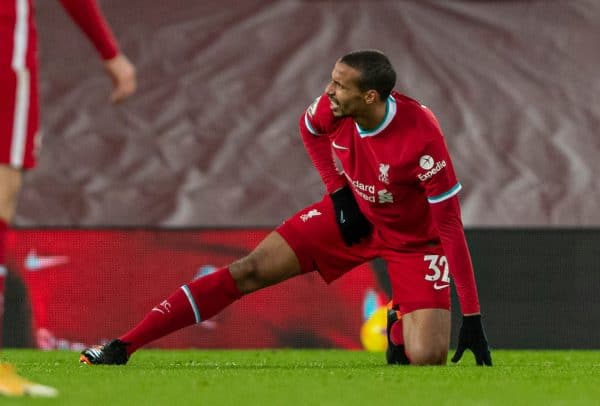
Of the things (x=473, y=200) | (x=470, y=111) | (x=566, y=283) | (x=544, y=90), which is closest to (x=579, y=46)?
(x=544, y=90)

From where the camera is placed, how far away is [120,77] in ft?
12.2

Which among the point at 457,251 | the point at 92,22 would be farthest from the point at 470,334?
the point at 92,22

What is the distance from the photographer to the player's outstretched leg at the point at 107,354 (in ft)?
18.2

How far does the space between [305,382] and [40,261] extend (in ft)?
13.5

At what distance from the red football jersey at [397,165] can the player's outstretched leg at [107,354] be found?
129 centimetres

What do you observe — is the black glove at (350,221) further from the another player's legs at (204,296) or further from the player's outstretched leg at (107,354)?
the player's outstretched leg at (107,354)

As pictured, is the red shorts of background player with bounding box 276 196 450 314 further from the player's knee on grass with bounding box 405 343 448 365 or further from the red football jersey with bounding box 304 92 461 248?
the player's knee on grass with bounding box 405 343 448 365

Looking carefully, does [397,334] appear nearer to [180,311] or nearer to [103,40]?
[180,311]

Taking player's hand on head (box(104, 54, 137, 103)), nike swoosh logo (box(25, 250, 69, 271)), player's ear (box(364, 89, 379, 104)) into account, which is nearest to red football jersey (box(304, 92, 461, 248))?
player's ear (box(364, 89, 379, 104))

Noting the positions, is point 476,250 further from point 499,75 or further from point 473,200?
point 499,75

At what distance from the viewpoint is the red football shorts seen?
372 centimetres

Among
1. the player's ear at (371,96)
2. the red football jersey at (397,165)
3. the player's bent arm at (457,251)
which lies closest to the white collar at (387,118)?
the red football jersey at (397,165)

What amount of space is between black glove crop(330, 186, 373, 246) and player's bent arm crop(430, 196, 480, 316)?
54 centimetres

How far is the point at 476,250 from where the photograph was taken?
848 cm
